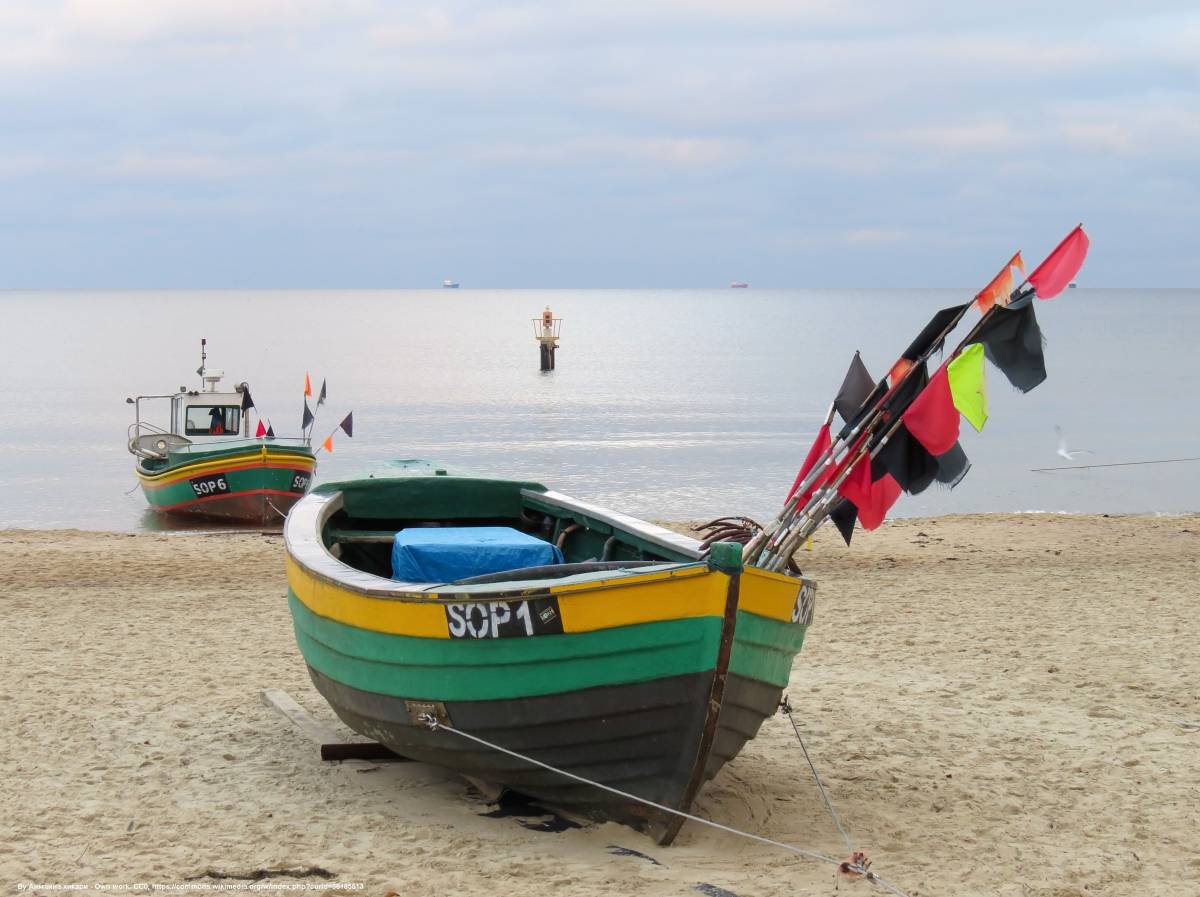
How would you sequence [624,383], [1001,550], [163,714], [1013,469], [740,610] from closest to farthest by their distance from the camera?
[740,610] → [163,714] → [1001,550] → [1013,469] → [624,383]

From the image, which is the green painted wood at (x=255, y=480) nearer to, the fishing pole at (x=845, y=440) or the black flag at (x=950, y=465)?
the fishing pole at (x=845, y=440)

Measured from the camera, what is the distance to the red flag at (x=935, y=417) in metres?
5.95

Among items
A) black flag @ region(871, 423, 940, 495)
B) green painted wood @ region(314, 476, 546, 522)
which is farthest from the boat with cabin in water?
black flag @ region(871, 423, 940, 495)

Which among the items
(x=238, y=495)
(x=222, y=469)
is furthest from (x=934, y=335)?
(x=222, y=469)

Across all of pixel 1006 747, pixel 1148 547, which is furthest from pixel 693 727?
pixel 1148 547

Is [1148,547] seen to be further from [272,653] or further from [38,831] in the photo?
[38,831]

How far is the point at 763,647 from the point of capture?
20.1 ft

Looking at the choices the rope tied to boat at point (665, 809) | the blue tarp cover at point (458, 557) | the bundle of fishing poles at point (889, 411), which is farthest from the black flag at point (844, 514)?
the blue tarp cover at point (458, 557)

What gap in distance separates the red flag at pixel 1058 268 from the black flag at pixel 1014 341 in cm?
11

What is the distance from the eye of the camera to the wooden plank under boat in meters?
5.77

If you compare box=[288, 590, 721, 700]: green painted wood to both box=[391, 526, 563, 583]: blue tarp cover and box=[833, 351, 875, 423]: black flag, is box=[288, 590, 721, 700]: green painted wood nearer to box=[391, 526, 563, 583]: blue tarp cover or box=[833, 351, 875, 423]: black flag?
box=[391, 526, 563, 583]: blue tarp cover

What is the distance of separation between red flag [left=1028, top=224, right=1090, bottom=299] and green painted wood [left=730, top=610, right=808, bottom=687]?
77.3 inches

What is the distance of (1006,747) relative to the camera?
7.97 m

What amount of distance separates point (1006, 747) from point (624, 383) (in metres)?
→ 59.6
